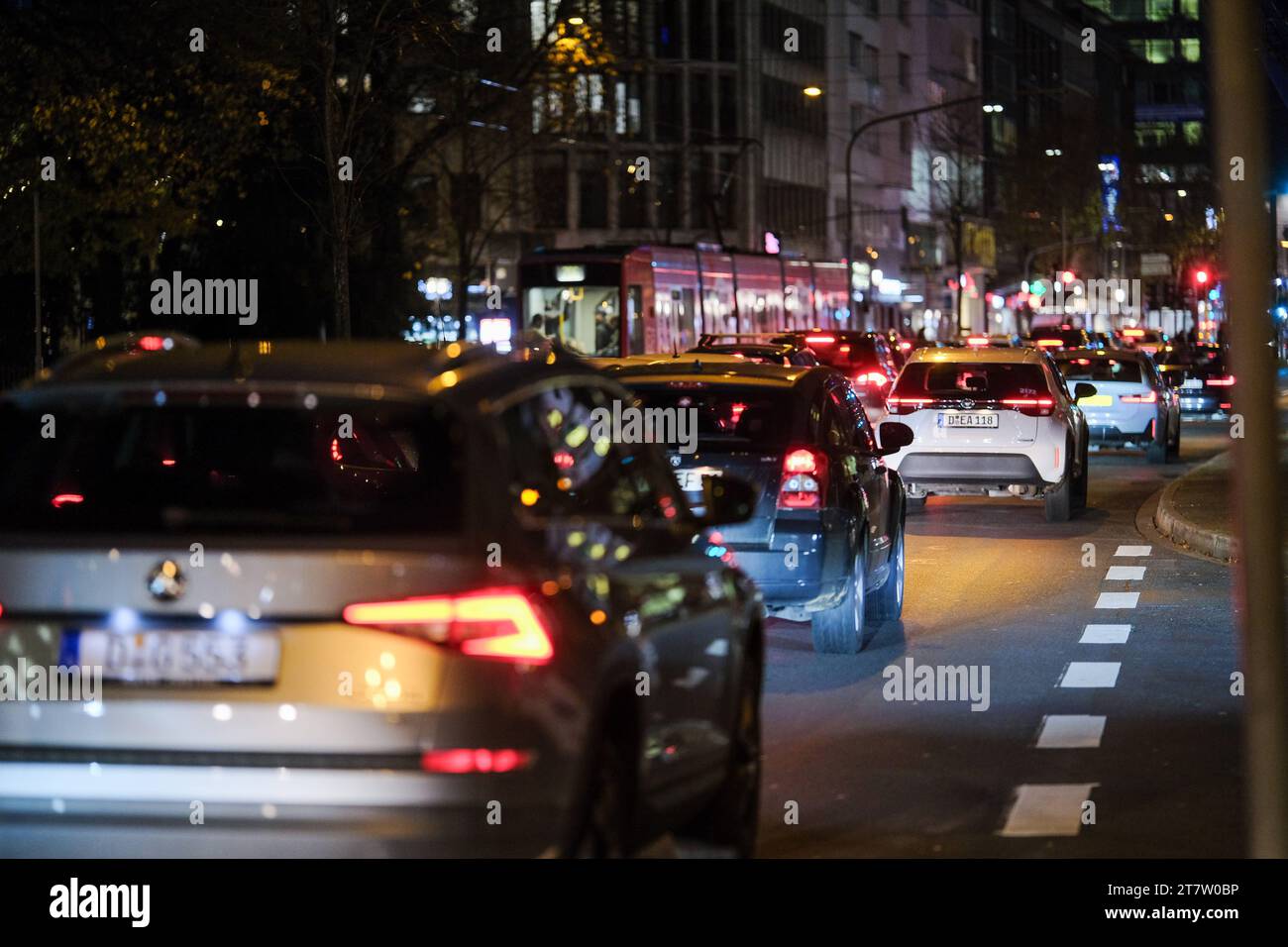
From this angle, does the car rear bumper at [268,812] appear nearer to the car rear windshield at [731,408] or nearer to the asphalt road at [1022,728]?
the asphalt road at [1022,728]

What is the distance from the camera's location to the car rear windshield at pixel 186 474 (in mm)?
5570

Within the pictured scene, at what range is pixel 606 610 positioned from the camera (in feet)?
19.0

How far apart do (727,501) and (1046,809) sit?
212 cm

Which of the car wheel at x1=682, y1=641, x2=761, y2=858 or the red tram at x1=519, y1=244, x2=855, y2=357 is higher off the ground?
the red tram at x1=519, y1=244, x2=855, y2=357

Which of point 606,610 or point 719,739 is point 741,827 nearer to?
point 719,739

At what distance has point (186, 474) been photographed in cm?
650

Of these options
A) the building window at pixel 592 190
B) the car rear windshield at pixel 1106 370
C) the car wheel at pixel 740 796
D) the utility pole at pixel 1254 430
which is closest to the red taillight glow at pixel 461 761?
the utility pole at pixel 1254 430

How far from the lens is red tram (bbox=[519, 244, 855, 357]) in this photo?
45531 millimetres

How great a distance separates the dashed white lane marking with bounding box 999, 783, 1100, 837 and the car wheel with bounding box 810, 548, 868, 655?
152 inches

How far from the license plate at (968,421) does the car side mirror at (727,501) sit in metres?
15.6

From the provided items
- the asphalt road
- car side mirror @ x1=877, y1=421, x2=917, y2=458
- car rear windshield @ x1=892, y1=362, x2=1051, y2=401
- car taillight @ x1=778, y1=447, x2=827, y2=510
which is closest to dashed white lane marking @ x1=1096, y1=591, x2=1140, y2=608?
the asphalt road

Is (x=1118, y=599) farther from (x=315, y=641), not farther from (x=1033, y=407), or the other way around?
(x=315, y=641)

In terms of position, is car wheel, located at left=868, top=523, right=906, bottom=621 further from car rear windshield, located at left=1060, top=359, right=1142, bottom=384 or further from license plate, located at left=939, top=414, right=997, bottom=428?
car rear windshield, located at left=1060, top=359, right=1142, bottom=384

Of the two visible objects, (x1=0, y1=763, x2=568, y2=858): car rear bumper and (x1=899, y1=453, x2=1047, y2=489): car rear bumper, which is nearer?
(x1=0, y1=763, x2=568, y2=858): car rear bumper
